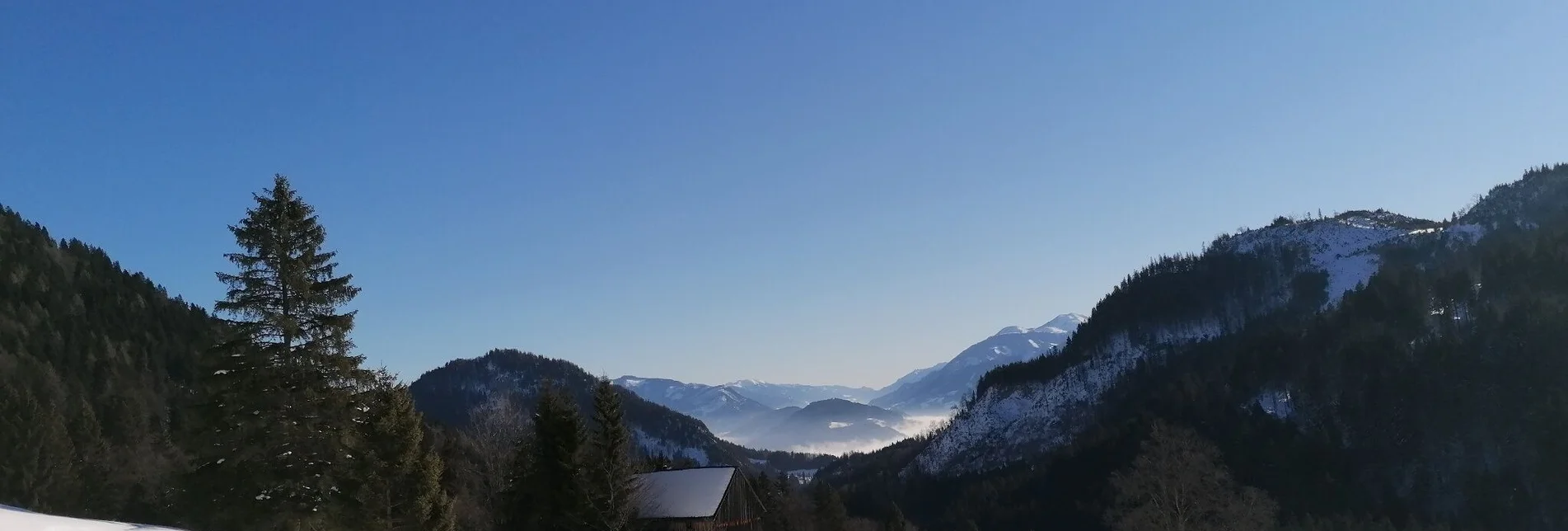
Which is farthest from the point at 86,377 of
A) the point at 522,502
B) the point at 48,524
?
the point at 48,524

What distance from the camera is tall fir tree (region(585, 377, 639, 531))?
43719 millimetres

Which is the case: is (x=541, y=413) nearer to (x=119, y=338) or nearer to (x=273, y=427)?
(x=273, y=427)

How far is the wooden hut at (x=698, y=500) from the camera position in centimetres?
5512

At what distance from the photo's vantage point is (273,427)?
82.2ft

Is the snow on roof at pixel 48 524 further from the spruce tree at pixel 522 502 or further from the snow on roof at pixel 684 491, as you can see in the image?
the snow on roof at pixel 684 491

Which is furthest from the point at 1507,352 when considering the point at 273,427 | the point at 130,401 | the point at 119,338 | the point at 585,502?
the point at 119,338

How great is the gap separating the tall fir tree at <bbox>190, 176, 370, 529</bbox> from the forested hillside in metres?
1.68

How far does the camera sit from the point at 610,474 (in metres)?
44.1

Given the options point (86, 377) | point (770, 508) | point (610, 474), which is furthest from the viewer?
point (86, 377)

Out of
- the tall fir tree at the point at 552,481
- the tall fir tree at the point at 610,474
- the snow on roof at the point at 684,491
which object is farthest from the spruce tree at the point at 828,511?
the tall fir tree at the point at 552,481

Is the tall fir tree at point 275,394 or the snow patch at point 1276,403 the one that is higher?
the tall fir tree at point 275,394

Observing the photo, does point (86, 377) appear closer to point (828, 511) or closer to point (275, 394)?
point (828, 511)

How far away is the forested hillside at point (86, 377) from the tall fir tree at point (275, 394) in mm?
1681

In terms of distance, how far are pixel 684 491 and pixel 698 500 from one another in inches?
70.5
